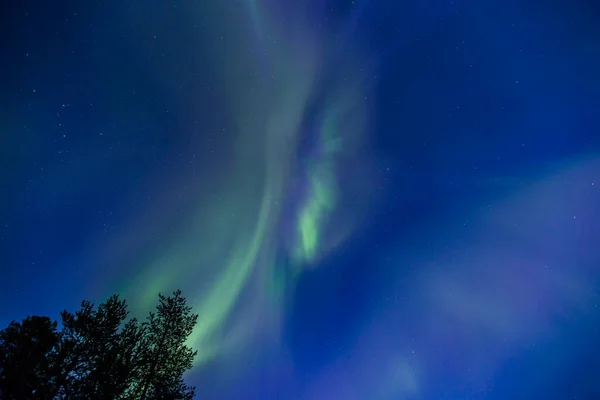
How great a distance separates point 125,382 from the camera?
48.4 feet

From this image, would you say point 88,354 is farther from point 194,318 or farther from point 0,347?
point 194,318

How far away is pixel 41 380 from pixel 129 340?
3.53 metres

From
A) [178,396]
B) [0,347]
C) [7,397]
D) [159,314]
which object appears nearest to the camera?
[7,397]

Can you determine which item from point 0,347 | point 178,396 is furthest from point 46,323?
point 178,396

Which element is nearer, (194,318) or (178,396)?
(178,396)

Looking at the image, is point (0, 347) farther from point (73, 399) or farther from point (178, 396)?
point (178, 396)

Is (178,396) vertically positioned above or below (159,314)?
below

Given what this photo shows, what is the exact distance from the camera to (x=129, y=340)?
51.4 ft

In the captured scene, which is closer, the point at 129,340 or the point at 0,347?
the point at 0,347

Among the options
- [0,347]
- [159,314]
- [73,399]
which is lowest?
[73,399]

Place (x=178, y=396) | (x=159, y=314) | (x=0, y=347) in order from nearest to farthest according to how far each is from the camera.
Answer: (x=0, y=347), (x=178, y=396), (x=159, y=314)

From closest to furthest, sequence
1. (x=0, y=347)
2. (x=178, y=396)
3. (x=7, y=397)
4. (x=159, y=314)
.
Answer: (x=7, y=397) < (x=0, y=347) < (x=178, y=396) < (x=159, y=314)

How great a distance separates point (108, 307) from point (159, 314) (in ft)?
8.57

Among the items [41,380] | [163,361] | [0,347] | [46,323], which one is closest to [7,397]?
[41,380]
